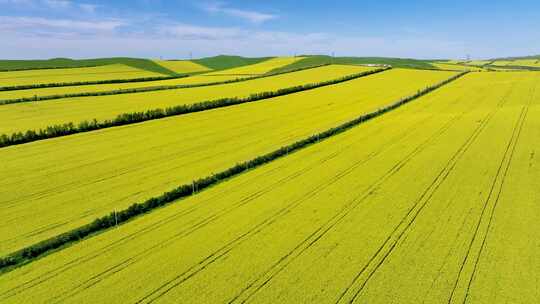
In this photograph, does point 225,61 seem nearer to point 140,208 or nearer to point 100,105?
point 100,105

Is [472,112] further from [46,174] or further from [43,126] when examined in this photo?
[43,126]

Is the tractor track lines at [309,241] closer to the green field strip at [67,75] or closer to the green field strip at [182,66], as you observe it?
the green field strip at [67,75]

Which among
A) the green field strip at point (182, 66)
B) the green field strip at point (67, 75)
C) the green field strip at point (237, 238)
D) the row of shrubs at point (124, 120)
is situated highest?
the green field strip at point (182, 66)

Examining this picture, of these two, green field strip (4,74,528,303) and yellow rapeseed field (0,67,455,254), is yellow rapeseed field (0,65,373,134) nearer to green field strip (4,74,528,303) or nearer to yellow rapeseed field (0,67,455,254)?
yellow rapeseed field (0,67,455,254)

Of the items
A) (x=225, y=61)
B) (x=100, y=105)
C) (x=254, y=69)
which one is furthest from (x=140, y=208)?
(x=225, y=61)

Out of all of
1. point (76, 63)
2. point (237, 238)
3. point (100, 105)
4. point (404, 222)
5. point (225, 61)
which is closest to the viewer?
point (237, 238)

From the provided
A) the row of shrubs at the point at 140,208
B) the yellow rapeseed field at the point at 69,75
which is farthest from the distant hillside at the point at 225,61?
the row of shrubs at the point at 140,208
